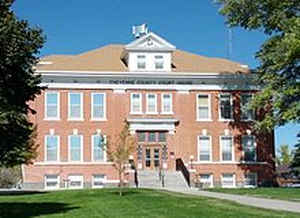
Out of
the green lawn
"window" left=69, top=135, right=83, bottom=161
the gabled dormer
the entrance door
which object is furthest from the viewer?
the gabled dormer

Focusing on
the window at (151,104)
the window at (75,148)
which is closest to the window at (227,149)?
the window at (151,104)

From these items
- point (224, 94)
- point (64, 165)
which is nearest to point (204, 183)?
point (224, 94)

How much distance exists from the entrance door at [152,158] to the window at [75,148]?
4844mm

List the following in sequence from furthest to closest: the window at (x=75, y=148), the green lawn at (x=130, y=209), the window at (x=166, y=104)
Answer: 1. the window at (x=166, y=104)
2. the window at (x=75, y=148)
3. the green lawn at (x=130, y=209)

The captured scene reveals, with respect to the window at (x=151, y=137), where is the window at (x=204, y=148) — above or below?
below

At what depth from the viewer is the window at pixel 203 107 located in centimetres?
4581

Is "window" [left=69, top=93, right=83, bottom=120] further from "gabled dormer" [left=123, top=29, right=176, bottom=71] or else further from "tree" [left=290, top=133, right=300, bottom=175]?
"tree" [left=290, top=133, right=300, bottom=175]

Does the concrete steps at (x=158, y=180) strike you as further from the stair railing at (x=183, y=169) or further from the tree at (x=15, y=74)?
the tree at (x=15, y=74)

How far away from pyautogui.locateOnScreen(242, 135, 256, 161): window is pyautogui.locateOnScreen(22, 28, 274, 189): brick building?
0.08m

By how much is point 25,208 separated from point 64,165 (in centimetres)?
2120

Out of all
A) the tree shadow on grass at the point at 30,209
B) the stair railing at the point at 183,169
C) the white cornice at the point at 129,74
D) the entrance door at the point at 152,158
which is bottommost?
the tree shadow on grass at the point at 30,209

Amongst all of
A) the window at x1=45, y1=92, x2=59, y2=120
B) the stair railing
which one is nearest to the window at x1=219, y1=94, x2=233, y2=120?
the stair railing

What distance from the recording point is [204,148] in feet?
149

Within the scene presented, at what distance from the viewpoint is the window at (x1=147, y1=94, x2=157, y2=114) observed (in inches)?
1767
